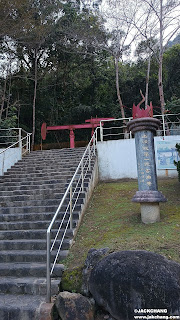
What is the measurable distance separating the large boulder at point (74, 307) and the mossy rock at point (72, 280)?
0.76 feet

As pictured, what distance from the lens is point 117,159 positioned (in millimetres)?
9812

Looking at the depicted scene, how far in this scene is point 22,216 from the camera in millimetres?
5445

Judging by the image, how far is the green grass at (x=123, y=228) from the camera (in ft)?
12.8

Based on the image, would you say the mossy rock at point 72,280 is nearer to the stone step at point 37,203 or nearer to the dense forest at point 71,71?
the stone step at point 37,203

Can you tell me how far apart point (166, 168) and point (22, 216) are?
6030 mm

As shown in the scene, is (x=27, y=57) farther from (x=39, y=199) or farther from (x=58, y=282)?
(x=58, y=282)

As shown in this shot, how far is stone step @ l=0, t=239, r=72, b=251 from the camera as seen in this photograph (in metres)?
4.42

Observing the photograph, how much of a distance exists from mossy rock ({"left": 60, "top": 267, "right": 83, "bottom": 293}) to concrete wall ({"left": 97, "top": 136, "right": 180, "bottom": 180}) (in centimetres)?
629

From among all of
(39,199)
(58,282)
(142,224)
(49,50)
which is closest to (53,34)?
(49,50)

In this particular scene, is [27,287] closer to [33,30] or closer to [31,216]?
[31,216]

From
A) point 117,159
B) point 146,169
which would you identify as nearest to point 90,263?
point 146,169

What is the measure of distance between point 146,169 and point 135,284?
277cm

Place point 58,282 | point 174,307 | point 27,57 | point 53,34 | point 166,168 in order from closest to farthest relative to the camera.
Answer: point 174,307, point 58,282, point 166,168, point 53,34, point 27,57

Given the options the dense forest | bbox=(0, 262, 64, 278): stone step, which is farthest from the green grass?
the dense forest
